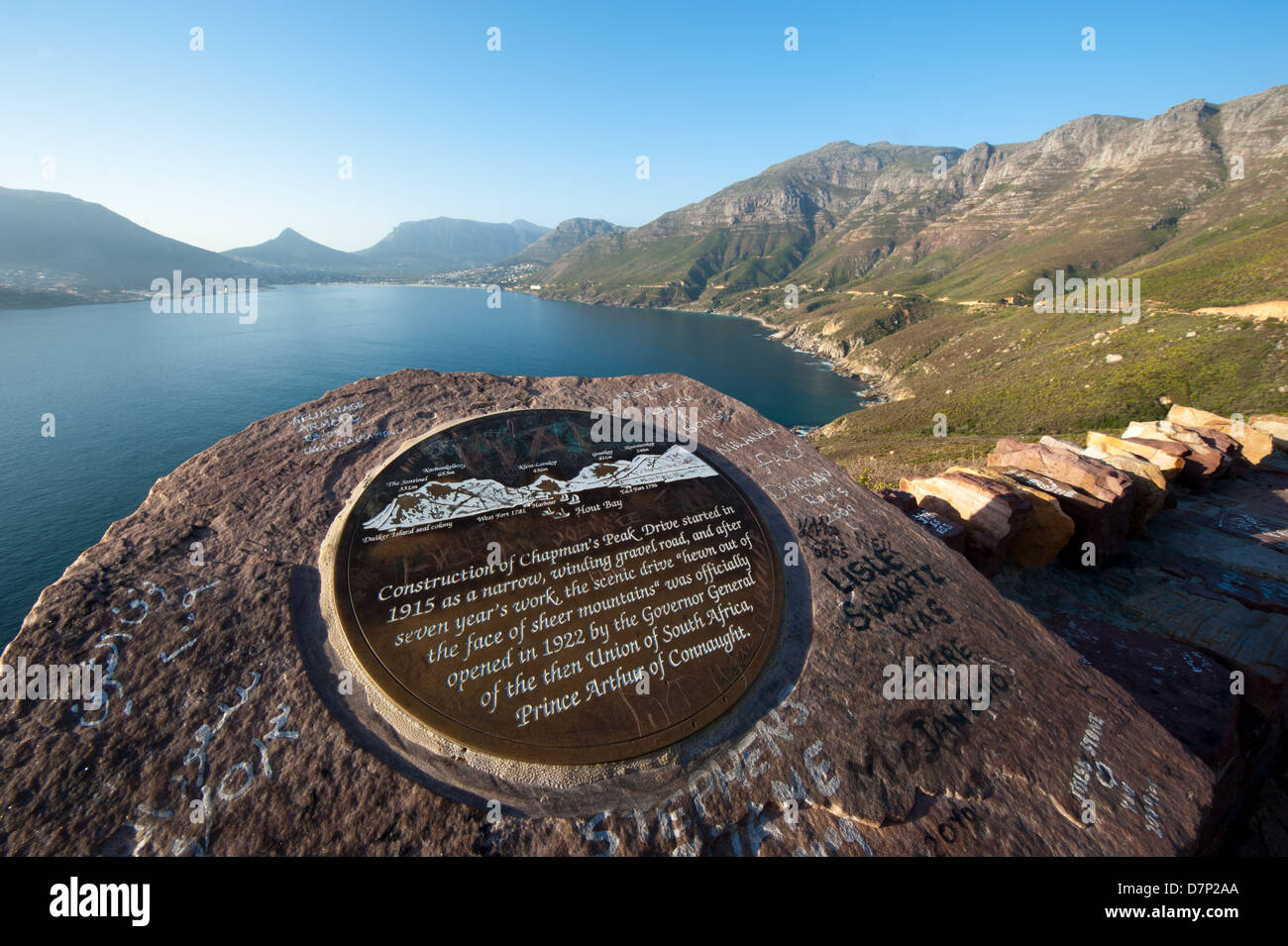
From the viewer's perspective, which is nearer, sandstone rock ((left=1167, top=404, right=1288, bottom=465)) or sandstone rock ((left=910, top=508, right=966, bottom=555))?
sandstone rock ((left=910, top=508, right=966, bottom=555))

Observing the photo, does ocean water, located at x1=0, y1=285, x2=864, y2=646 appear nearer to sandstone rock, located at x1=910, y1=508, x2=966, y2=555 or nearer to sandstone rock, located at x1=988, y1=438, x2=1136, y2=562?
sandstone rock, located at x1=910, y1=508, x2=966, y2=555

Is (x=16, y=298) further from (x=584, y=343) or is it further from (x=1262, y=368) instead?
(x=1262, y=368)

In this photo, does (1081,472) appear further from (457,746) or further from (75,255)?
(75,255)

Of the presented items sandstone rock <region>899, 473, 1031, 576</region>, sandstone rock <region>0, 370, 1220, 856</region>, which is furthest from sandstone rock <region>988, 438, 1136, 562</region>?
sandstone rock <region>0, 370, 1220, 856</region>

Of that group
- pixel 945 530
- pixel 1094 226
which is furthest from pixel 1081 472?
pixel 1094 226

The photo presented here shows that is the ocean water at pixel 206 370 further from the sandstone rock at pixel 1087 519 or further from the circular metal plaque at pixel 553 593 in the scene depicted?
the sandstone rock at pixel 1087 519
